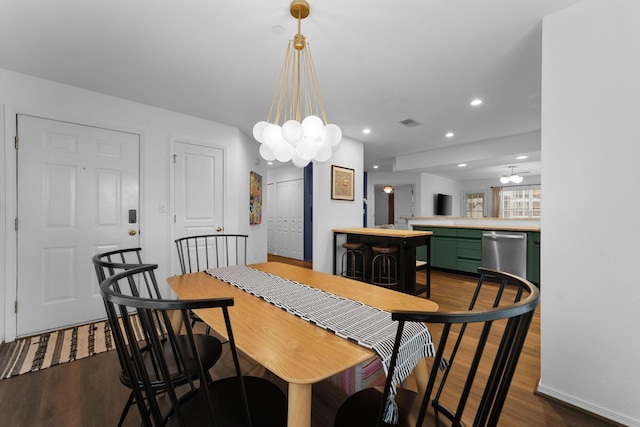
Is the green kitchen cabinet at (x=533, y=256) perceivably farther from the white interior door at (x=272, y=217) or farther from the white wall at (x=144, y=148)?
the white interior door at (x=272, y=217)

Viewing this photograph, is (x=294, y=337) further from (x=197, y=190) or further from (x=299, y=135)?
(x=197, y=190)

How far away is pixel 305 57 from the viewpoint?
7.04 ft

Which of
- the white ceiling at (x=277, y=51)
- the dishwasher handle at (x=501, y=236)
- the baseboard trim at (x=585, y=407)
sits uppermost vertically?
the white ceiling at (x=277, y=51)

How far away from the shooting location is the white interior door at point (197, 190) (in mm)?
3357

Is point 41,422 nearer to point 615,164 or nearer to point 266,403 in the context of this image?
point 266,403

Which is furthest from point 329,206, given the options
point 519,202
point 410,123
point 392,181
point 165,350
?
point 519,202

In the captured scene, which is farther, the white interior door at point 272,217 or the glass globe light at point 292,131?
the white interior door at point 272,217

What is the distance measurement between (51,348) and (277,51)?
296cm

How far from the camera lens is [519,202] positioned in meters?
8.29

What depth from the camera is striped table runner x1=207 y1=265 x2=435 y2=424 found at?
3.01 ft

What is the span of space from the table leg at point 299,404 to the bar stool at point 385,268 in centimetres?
274

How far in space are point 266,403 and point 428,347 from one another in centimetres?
63

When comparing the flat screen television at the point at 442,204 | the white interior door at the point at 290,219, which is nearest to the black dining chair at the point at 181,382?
the white interior door at the point at 290,219

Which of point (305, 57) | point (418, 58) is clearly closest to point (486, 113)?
point (418, 58)
